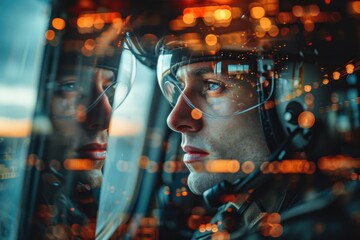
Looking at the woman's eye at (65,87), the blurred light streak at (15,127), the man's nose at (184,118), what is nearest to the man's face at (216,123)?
the man's nose at (184,118)

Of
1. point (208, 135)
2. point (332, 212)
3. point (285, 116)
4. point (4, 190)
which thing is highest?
point (285, 116)

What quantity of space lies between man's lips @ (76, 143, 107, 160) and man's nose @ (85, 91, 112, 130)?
0.08 meters

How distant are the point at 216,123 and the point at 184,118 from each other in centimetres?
12

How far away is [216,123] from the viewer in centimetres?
161

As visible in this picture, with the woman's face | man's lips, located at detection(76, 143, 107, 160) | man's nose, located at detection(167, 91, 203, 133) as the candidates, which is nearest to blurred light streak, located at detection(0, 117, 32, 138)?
the woman's face

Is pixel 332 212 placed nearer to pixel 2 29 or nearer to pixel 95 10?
pixel 95 10

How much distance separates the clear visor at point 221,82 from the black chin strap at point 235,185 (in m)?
0.16

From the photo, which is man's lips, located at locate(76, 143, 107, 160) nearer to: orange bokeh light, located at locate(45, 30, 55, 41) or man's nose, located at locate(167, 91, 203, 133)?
man's nose, located at locate(167, 91, 203, 133)

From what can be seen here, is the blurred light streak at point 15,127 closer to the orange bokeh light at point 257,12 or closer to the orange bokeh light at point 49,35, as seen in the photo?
the orange bokeh light at point 49,35

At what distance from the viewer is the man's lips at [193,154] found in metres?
1.63

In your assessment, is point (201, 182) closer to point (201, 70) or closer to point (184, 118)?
point (184, 118)

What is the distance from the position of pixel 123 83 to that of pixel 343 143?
2.82 feet

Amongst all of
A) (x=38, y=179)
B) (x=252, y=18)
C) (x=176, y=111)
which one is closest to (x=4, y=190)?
(x=38, y=179)

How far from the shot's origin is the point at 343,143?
4.85 ft
